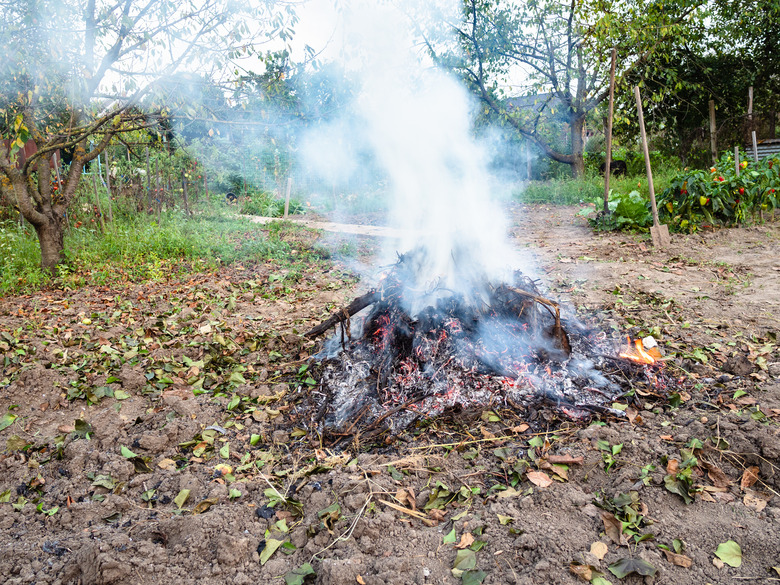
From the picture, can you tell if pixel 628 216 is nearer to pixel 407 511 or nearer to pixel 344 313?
pixel 344 313

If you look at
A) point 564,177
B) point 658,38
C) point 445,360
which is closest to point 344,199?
point 564,177

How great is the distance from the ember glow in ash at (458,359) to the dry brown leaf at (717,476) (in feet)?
2.16

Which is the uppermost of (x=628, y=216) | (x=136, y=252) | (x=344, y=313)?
(x=628, y=216)

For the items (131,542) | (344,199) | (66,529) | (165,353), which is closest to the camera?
(131,542)

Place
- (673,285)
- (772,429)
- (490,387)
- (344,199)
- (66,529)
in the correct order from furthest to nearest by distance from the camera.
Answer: (344,199) < (673,285) < (490,387) < (772,429) < (66,529)

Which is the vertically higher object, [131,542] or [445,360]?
[445,360]

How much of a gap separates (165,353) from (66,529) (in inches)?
82.1

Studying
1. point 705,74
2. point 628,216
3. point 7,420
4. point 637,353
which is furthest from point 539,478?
point 705,74

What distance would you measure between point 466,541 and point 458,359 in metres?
1.55

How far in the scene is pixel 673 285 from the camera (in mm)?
5516

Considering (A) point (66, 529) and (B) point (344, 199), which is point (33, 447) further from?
(B) point (344, 199)

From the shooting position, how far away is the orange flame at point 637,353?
3.53m

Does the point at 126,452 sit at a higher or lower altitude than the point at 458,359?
lower

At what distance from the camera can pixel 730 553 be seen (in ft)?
6.22
